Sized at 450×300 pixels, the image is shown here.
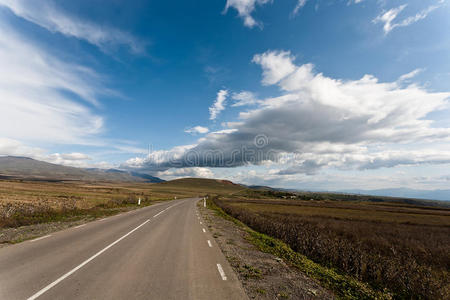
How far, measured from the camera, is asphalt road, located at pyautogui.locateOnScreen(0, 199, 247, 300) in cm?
546

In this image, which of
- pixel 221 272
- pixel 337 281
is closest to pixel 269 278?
pixel 221 272

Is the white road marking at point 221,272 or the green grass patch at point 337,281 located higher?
the white road marking at point 221,272

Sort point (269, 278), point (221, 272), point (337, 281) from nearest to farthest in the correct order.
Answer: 1. point (269, 278)
2. point (337, 281)
3. point (221, 272)

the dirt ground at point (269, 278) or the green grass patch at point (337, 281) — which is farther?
the green grass patch at point (337, 281)

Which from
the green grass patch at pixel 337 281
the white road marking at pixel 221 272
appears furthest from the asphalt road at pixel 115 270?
the green grass patch at pixel 337 281

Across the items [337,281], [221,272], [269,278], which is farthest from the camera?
[221,272]

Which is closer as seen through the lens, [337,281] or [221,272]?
[337,281]

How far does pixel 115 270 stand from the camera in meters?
6.94

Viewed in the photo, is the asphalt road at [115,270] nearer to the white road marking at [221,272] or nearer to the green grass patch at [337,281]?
the white road marking at [221,272]

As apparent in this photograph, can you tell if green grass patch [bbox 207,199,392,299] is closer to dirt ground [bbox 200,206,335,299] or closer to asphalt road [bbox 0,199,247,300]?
dirt ground [bbox 200,206,335,299]

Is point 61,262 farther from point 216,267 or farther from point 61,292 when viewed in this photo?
point 216,267

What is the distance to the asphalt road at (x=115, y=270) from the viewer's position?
546cm

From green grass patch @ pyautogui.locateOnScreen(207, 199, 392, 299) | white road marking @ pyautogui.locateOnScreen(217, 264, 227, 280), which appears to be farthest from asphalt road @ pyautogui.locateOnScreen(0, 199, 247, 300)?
green grass patch @ pyautogui.locateOnScreen(207, 199, 392, 299)

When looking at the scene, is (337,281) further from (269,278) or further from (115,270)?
(115,270)
